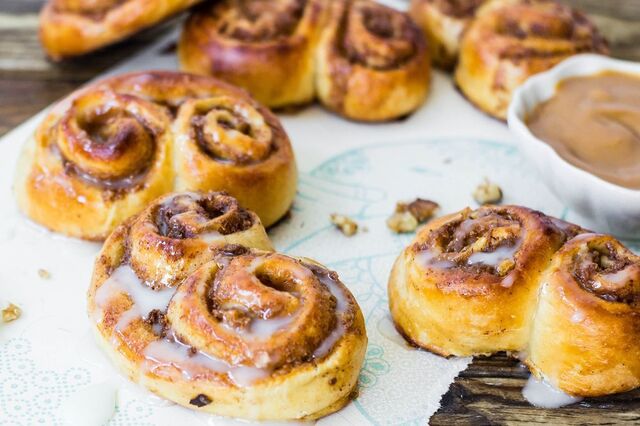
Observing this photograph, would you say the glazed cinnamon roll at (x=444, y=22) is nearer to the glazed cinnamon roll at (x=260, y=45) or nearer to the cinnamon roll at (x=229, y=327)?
the glazed cinnamon roll at (x=260, y=45)

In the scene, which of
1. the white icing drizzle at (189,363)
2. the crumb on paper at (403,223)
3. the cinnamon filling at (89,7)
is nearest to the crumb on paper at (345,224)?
the crumb on paper at (403,223)

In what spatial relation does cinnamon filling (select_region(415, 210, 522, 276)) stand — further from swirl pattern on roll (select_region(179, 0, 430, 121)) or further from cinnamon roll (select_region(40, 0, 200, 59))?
cinnamon roll (select_region(40, 0, 200, 59))

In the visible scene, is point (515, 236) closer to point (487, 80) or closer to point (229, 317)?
point (229, 317)

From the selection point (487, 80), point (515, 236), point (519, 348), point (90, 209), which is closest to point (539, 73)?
point (487, 80)

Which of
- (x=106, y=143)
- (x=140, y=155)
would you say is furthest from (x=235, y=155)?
(x=106, y=143)

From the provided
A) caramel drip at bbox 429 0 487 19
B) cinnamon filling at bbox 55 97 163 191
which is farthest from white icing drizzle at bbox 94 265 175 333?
caramel drip at bbox 429 0 487 19

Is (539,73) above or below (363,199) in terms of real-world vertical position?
above
